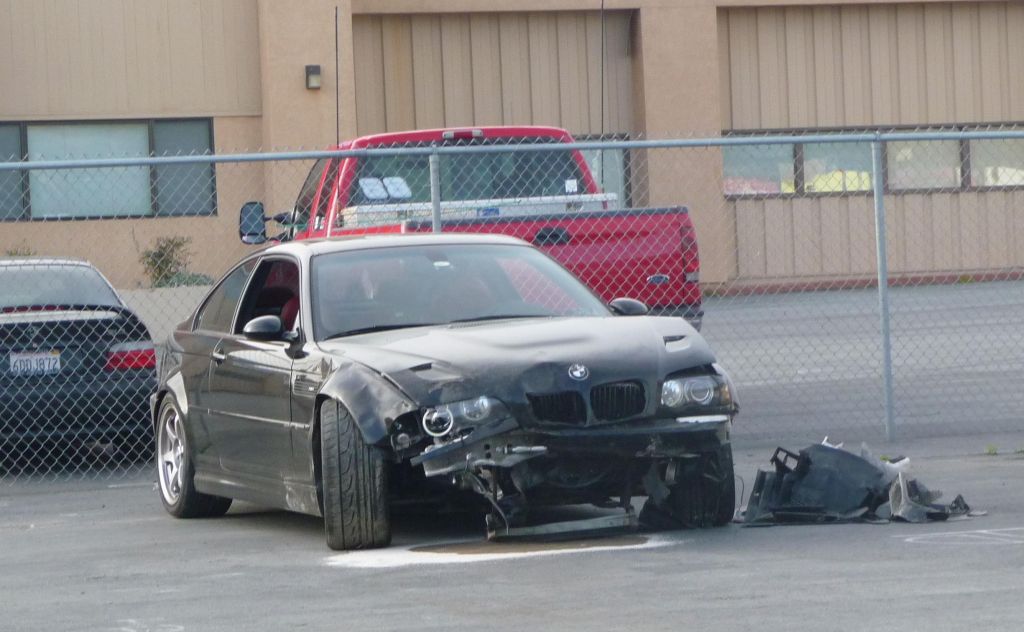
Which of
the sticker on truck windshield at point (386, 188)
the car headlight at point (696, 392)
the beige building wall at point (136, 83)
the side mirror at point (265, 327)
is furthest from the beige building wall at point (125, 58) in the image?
the car headlight at point (696, 392)

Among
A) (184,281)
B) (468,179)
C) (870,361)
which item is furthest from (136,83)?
(870,361)

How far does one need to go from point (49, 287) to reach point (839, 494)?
5.84 meters

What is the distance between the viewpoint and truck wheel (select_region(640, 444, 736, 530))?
25.9 ft

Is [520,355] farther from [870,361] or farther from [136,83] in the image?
[136,83]

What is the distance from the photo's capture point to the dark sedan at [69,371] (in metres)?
11.0

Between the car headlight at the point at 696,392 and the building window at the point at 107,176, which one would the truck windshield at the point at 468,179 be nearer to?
the car headlight at the point at 696,392

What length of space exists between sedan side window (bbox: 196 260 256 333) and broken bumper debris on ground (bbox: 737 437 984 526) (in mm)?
2970

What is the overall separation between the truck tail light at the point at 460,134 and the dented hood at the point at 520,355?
582 centimetres

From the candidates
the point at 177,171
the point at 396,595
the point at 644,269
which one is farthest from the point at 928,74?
the point at 396,595

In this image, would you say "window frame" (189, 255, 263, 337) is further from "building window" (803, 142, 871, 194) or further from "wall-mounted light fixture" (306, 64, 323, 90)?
"building window" (803, 142, 871, 194)

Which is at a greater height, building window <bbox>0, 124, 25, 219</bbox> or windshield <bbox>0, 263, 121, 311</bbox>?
building window <bbox>0, 124, 25, 219</bbox>

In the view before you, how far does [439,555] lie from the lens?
764 centimetres

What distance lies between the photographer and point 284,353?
8.38 metres

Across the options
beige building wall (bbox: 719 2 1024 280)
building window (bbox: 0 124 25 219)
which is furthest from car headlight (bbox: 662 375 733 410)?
beige building wall (bbox: 719 2 1024 280)
